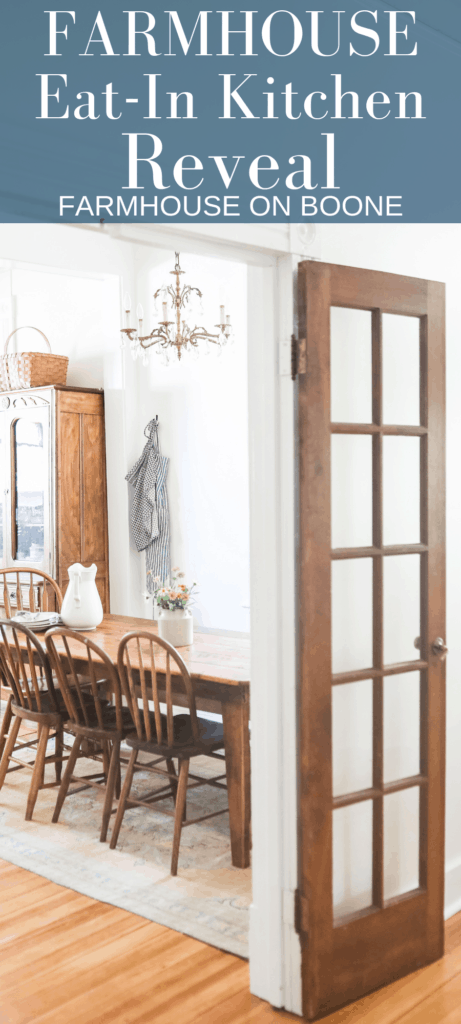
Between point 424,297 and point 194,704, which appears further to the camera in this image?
point 194,704

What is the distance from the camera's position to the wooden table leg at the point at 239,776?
10.8ft

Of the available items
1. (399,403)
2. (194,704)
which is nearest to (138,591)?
(194,704)

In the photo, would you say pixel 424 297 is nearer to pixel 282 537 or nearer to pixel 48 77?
pixel 282 537

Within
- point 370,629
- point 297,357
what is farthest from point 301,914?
point 297,357

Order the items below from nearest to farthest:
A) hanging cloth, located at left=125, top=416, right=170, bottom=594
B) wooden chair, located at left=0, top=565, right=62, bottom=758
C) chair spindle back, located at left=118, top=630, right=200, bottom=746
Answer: chair spindle back, located at left=118, top=630, right=200, bottom=746
wooden chair, located at left=0, top=565, right=62, bottom=758
hanging cloth, located at left=125, top=416, right=170, bottom=594

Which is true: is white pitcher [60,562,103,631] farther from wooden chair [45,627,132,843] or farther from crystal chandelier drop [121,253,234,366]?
crystal chandelier drop [121,253,234,366]

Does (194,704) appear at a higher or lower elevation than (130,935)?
higher

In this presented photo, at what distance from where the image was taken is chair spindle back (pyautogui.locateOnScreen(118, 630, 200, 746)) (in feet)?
10.4

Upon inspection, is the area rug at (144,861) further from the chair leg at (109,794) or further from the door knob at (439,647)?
the door knob at (439,647)

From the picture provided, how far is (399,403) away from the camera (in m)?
2.61

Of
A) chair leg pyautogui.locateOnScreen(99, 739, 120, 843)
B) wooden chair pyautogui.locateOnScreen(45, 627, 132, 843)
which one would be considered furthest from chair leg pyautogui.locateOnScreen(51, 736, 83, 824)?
chair leg pyautogui.locateOnScreen(99, 739, 120, 843)

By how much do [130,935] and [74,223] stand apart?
7.35 ft

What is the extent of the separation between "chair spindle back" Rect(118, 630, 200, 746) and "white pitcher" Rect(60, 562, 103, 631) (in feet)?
2.20

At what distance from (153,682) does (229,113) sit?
1.98m
